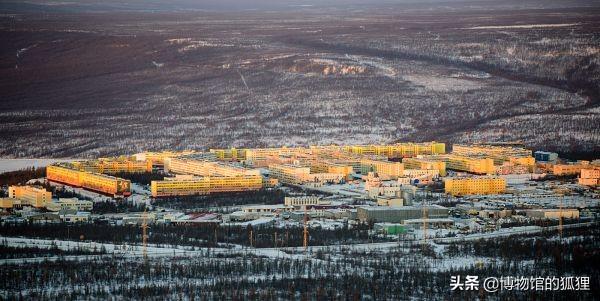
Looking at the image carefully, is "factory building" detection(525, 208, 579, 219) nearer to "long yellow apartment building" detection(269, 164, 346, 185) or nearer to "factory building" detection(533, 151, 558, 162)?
"long yellow apartment building" detection(269, 164, 346, 185)

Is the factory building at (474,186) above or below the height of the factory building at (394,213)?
below

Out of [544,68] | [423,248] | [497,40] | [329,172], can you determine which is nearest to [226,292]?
[423,248]

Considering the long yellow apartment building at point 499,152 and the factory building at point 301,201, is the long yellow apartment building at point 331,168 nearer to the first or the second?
the long yellow apartment building at point 499,152

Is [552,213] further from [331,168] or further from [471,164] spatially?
[331,168]

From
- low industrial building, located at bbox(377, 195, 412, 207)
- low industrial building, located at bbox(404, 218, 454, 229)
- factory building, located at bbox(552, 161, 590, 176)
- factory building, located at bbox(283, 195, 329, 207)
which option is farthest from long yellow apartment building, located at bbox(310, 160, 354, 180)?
low industrial building, located at bbox(404, 218, 454, 229)

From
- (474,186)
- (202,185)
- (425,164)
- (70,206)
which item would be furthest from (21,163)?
(474,186)

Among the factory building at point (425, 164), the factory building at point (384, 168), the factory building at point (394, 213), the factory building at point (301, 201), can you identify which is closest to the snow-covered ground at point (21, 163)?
the factory building at point (384, 168)

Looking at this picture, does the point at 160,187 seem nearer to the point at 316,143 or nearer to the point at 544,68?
the point at 316,143
